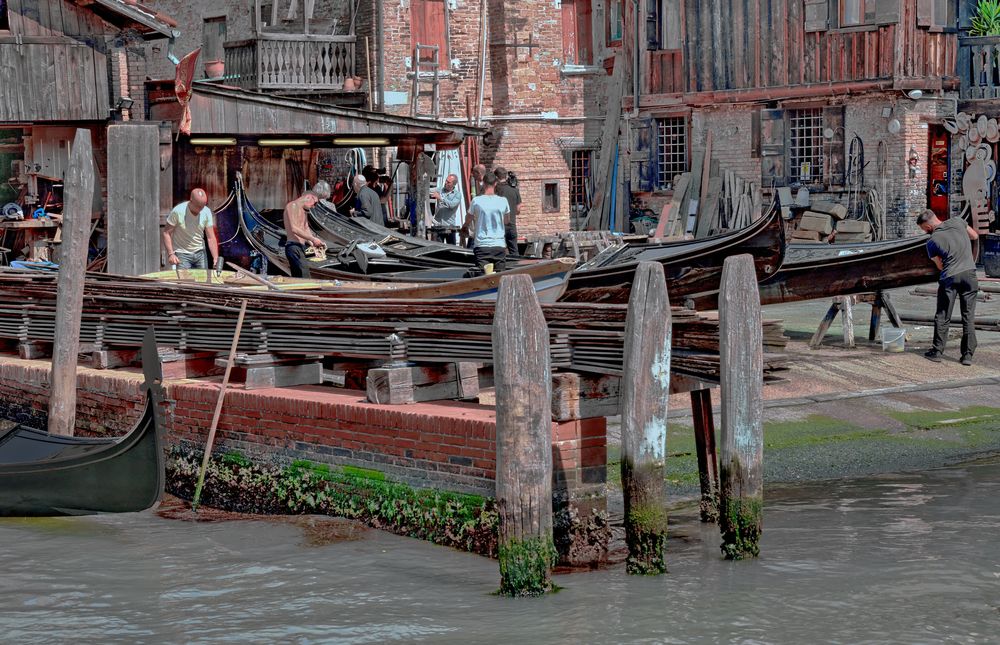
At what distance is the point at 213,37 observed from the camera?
29.7m

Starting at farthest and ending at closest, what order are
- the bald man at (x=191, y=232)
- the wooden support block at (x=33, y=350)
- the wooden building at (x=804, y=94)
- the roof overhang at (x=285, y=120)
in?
1. the wooden building at (x=804, y=94)
2. the roof overhang at (x=285, y=120)
3. the bald man at (x=191, y=232)
4. the wooden support block at (x=33, y=350)

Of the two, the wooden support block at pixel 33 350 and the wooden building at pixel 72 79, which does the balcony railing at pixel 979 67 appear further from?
the wooden support block at pixel 33 350

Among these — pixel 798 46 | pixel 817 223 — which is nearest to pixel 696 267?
pixel 817 223

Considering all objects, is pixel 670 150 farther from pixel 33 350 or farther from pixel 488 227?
pixel 33 350

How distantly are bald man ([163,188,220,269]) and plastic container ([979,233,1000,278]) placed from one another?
13012 millimetres

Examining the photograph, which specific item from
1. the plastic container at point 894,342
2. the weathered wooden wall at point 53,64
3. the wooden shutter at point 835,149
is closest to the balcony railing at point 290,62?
the weathered wooden wall at point 53,64

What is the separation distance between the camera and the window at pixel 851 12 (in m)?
24.5

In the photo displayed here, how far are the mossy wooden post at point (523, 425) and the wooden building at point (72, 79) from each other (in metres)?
11.4

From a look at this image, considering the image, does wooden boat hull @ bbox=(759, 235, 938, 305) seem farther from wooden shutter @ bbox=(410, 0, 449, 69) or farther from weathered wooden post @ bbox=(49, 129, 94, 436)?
wooden shutter @ bbox=(410, 0, 449, 69)

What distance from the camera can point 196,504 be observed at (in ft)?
34.2

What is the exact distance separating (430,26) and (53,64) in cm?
1066

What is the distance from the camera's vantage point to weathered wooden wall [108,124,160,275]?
17891mm

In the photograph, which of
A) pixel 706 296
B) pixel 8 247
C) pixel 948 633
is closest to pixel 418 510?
pixel 948 633

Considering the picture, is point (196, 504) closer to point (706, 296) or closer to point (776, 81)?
point (706, 296)
